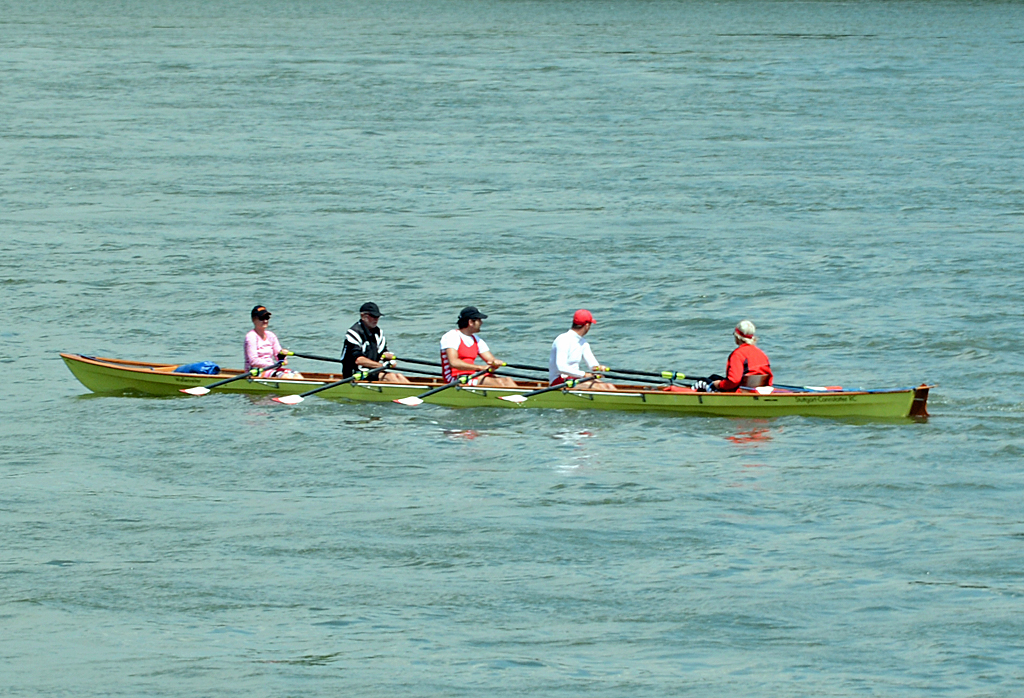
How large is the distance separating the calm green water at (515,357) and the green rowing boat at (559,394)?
0.25 m

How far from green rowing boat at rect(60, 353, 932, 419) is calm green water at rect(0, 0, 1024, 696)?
0.25 metres

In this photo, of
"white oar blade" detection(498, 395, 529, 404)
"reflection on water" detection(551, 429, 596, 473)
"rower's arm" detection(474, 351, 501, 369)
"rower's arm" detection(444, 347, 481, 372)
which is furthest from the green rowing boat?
"reflection on water" detection(551, 429, 596, 473)

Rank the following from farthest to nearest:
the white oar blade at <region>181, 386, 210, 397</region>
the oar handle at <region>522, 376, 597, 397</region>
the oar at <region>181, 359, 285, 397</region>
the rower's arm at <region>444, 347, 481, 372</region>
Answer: the white oar blade at <region>181, 386, 210, 397</region> → the oar at <region>181, 359, 285, 397</region> → the rower's arm at <region>444, 347, 481, 372</region> → the oar handle at <region>522, 376, 597, 397</region>

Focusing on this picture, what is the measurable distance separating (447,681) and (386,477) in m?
6.01

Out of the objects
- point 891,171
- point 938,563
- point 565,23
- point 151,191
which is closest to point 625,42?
point 565,23

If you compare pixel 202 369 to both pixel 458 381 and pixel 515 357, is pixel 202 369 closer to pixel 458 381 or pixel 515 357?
pixel 458 381

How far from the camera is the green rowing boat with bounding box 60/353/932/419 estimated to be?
69.2 feet

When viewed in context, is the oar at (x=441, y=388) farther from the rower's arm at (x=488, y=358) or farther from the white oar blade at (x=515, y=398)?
the white oar blade at (x=515, y=398)

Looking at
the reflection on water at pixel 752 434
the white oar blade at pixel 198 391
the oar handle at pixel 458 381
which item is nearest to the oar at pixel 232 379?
the white oar blade at pixel 198 391

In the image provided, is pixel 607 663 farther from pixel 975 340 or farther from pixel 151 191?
pixel 151 191

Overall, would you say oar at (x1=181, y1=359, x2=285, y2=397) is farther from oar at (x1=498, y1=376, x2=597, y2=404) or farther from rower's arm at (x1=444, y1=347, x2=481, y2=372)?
oar at (x1=498, y1=376, x2=597, y2=404)

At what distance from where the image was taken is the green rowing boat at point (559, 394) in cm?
2109

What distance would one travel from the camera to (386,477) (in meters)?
19.1

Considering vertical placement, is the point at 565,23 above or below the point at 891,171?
above
